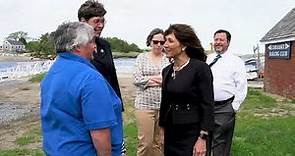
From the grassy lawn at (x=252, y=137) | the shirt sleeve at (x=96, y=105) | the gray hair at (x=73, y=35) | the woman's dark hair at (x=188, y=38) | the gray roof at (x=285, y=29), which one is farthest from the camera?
the gray roof at (x=285, y=29)

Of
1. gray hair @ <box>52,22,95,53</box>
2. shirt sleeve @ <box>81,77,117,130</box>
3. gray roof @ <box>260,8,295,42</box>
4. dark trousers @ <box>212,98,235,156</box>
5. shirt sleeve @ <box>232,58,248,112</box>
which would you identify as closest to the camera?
shirt sleeve @ <box>81,77,117,130</box>

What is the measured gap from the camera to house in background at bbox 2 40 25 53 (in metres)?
136

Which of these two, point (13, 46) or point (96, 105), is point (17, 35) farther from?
point (96, 105)

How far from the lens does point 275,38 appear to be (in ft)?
71.4

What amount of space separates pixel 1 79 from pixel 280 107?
2772 centimetres

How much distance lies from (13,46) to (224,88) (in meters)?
137

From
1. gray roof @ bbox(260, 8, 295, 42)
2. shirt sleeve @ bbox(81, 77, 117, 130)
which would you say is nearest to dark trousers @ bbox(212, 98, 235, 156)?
shirt sleeve @ bbox(81, 77, 117, 130)

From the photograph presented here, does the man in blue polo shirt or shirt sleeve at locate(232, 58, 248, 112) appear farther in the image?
shirt sleeve at locate(232, 58, 248, 112)

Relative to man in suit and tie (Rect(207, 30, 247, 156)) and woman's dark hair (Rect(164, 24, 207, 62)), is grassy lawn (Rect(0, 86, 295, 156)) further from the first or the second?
woman's dark hair (Rect(164, 24, 207, 62))

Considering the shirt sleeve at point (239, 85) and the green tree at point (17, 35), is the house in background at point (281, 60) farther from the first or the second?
the green tree at point (17, 35)

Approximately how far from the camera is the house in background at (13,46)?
136m

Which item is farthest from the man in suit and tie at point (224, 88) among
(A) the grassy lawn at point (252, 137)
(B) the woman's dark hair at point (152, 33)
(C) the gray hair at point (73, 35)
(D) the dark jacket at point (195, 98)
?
(C) the gray hair at point (73, 35)

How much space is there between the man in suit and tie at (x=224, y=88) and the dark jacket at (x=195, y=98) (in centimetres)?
154

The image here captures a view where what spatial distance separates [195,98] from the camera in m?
4.43
